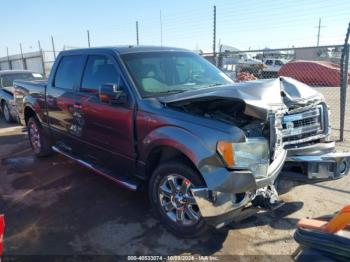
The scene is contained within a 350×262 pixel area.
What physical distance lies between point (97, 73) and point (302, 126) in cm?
269

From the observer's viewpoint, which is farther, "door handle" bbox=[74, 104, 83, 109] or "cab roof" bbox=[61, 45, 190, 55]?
"door handle" bbox=[74, 104, 83, 109]

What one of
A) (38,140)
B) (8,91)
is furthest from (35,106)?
(8,91)

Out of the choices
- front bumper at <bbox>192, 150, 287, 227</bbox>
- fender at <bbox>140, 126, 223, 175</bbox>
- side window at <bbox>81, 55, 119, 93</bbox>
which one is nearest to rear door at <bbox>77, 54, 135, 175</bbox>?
side window at <bbox>81, 55, 119, 93</bbox>

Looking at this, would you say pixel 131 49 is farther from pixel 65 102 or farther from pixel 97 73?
pixel 65 102

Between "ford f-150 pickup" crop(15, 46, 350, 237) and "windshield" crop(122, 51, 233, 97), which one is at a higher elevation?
"windshield" crop(122, 51, 233, 97)

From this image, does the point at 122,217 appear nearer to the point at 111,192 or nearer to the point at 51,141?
the point at 111,192

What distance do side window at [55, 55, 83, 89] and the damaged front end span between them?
1995mm

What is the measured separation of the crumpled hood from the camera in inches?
121

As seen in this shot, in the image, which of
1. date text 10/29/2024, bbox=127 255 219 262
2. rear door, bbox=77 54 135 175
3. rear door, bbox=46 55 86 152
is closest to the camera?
date text 10/29/2024, bbox=127 255 219 262

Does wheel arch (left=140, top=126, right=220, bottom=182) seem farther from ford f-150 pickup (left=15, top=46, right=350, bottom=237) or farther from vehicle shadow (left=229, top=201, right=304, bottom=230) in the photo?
vehicle shadow (left=229, top=201, right=304, bottom=230)

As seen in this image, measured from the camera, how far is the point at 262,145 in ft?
10.0

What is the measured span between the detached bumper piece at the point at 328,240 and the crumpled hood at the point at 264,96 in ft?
3.99

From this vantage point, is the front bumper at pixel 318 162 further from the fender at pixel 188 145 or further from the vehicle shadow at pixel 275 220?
the fender at pixel 188 145

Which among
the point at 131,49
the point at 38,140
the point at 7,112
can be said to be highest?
the point at 131,49
